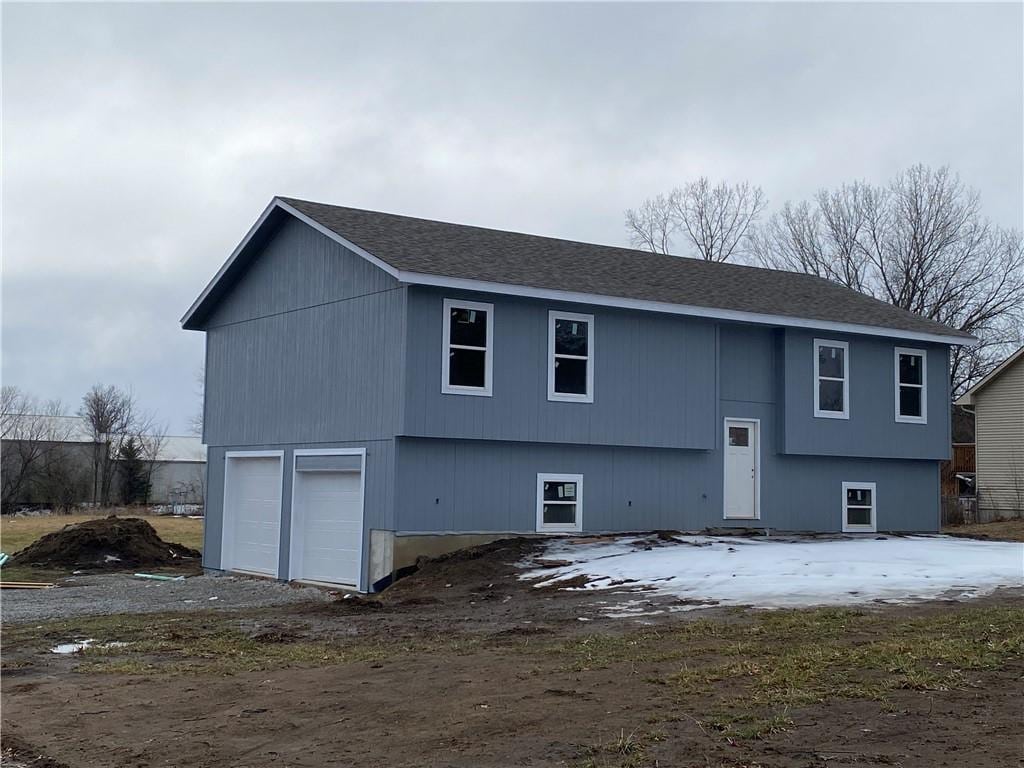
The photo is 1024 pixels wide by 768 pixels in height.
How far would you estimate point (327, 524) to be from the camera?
2069 cm

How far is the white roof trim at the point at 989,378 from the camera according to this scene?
129 ft

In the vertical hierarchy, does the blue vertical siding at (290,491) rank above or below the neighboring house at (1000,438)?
below

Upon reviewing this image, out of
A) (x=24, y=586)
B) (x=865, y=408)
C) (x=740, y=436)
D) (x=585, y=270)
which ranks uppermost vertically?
(x=585, y=270)

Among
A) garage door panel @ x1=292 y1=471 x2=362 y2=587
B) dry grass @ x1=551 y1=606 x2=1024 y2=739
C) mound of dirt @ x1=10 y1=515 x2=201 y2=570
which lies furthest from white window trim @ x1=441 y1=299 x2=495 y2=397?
mound of dirt @ x1=10 y1=515 x2=201 y2=570

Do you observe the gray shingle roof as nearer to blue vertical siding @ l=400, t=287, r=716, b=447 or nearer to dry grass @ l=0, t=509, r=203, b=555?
blue vertical siding @ l=400, t=287, r=716, b=447

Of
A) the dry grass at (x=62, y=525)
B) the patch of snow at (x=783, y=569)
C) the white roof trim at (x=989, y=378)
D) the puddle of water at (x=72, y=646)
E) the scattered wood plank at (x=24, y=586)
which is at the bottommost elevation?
the scattered wood plank at (x=24, y=586)

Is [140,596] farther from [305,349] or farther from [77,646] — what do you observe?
[77,646]

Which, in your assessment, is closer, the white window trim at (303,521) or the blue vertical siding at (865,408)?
the white window trim at (303,521)

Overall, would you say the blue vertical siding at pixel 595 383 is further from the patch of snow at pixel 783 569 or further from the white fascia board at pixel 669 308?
the patch of snow at pixel 783 569

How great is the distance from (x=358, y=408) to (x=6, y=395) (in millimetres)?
61542

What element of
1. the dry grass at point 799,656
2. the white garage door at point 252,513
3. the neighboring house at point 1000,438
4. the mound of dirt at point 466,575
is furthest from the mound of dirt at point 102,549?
the neighboring house at point 1000,438

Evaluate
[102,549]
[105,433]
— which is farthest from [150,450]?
[102,549]

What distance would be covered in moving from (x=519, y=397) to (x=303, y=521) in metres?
4.84

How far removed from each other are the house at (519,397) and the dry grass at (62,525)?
9136 millimetres
